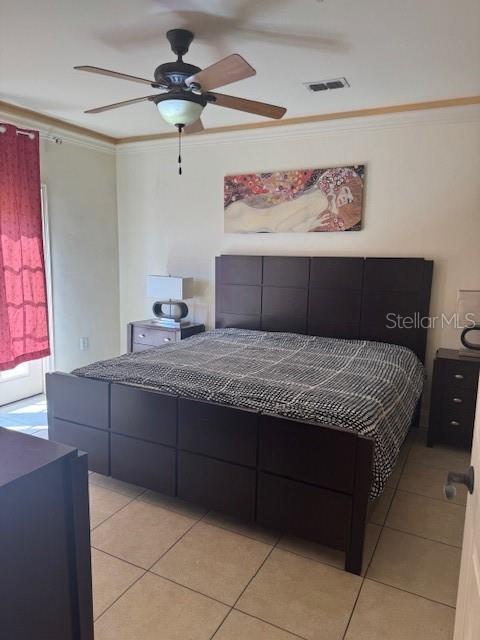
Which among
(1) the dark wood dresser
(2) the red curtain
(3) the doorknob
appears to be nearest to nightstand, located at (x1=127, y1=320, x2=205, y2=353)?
(2) the red curtain

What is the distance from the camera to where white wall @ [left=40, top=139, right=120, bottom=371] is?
14.2ft

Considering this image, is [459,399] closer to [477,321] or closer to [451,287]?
[477,321]

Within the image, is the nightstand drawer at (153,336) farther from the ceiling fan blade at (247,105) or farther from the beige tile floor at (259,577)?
the ceiling fan blade at (247,105)

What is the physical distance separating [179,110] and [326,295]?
211cm

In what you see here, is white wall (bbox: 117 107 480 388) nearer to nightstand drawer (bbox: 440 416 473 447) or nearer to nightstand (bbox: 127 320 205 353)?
nightstand (bbox: 127 320 205 353)

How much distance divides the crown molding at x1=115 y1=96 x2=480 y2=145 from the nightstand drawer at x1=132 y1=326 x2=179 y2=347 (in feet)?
6.46

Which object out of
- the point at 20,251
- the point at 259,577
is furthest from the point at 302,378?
the point at 20,251

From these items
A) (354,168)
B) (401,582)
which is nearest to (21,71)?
(354,168)

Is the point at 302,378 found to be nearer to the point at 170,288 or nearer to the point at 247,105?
the point at 247,105

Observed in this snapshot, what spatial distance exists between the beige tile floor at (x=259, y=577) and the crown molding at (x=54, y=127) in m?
3.14

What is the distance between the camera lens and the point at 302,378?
8.71 ft

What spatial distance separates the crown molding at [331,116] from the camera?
3.42 metres

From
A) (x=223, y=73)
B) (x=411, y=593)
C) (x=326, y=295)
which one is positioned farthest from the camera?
(x=326, y=295)

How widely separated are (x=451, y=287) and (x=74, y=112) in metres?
3.51
